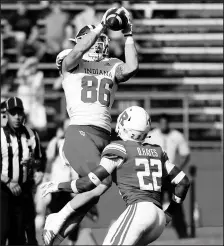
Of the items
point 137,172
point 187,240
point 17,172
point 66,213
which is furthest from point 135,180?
point 187,240

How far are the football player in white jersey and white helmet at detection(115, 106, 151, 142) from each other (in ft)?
1.76

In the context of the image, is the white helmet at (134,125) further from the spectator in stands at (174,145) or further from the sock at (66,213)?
the spectator in stands at (174,145)

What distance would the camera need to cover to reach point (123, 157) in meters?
6.53

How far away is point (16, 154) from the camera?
9508 millimetres

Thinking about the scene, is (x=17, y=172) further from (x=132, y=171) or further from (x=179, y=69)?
(x=179, y=69)

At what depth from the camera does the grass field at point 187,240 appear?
11.6 meters

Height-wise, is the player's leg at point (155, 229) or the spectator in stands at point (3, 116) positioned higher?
the spectator in stands at point (3, 116)

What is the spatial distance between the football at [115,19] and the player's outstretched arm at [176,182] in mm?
1335

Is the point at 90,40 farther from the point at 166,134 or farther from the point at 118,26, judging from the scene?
the point at 166,134

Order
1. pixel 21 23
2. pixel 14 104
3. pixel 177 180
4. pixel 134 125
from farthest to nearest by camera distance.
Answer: pixel 21 23
pixel 14 104
pixel 177 180
pixel 134 125

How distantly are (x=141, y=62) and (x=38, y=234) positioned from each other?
4.32 metres

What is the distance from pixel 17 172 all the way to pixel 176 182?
310cm

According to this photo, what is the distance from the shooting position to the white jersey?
24.4 ft

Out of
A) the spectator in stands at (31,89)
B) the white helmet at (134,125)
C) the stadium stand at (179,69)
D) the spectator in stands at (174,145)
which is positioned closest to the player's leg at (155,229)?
the white helmet at (134,125)
